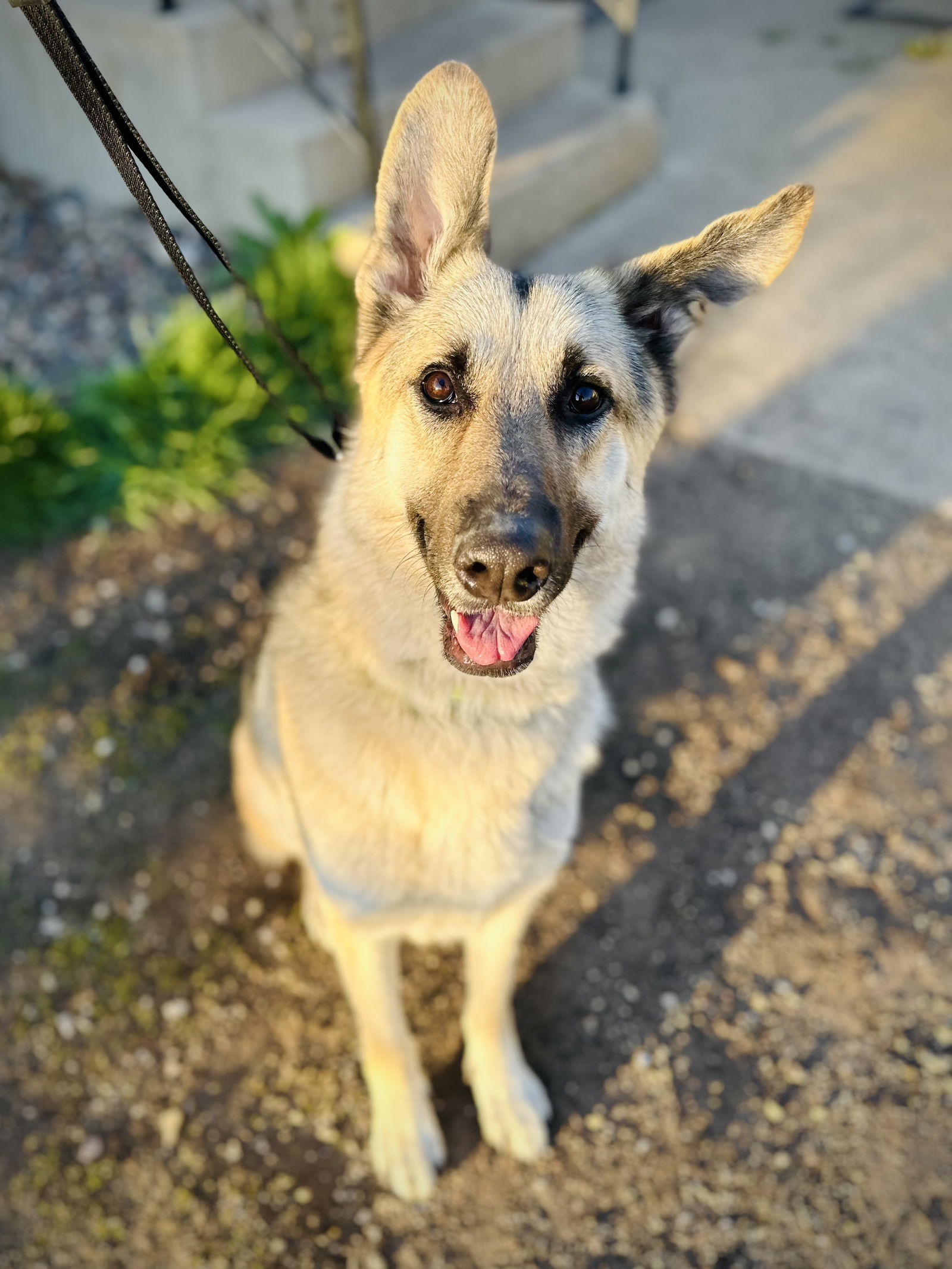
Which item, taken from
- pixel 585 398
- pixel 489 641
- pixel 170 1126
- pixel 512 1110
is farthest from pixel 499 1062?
pixel 585 398

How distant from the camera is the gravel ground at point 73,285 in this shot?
472 centimetres

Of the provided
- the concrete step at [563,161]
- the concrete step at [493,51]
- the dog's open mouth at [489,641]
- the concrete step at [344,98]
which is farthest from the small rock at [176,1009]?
the concrete step at [493,51]

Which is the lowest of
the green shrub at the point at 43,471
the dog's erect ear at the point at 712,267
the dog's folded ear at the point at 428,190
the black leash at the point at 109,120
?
the green shrub at the point at 43,471

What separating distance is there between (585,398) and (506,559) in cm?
53

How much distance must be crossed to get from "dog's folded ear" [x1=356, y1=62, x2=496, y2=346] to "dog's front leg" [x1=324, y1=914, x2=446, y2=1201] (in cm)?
159

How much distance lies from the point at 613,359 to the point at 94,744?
262 cm

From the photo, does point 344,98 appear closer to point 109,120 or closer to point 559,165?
point 559,165

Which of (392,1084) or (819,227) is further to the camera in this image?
(819,227)

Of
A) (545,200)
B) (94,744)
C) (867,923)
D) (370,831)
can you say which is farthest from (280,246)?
(867,923)

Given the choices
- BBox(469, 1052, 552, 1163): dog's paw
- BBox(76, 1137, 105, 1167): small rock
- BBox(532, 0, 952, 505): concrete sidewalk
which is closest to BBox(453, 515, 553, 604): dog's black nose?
BBox(469, 1052, 552, 1163): dog's paw

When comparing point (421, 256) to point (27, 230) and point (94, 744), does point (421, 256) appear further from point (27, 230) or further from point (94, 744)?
point (27, 230)

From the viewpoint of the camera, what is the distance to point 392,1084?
254 cm

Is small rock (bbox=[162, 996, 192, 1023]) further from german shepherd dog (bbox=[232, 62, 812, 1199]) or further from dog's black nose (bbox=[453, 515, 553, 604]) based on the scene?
dog's black nose (bbox=[453, 515, 553, 604])

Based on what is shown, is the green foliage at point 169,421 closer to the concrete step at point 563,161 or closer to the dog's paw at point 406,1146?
the concrete step at point 563,161
